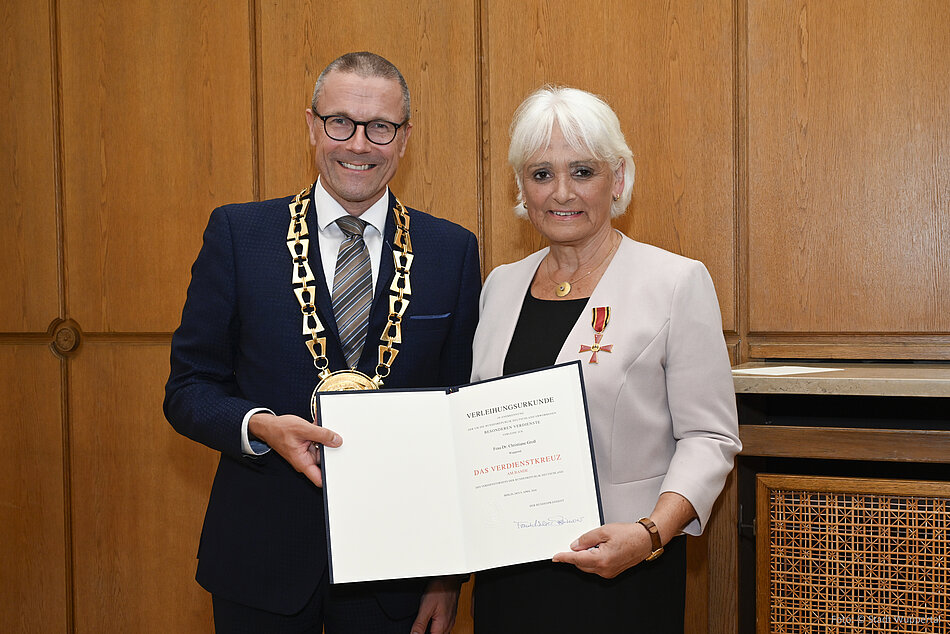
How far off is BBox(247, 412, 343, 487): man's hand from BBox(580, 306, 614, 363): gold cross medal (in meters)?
0.55

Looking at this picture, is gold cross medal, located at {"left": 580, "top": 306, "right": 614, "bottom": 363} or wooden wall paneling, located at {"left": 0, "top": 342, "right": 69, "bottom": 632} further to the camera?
wooden wall paneling, located at {"left": 0, "top": 342, "right": 69, "bottom": 632}

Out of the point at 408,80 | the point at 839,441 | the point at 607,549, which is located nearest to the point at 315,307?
the point at 607,549

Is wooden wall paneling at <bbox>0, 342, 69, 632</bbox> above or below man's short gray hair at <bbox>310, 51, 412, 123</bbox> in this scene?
below

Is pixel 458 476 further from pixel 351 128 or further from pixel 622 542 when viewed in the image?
pixel 351 128

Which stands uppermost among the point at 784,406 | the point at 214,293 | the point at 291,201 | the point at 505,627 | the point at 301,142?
the point at 301,142

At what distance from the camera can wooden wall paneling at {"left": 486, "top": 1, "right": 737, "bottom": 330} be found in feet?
8.61

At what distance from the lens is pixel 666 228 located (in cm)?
270

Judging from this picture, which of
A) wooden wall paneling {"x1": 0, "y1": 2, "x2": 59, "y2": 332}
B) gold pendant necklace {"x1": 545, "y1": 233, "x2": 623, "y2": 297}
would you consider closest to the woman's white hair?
gold pendant necklace {"x1": 545, "y1": 233, "x2": 623, "y2": 297}

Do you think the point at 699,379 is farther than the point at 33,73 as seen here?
No

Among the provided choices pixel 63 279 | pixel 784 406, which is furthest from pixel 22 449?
pixel 784 406

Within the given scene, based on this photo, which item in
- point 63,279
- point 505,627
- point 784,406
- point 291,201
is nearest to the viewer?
point 505,627

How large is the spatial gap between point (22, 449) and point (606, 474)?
9.29ft

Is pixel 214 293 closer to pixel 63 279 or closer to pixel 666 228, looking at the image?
pixel 666 228

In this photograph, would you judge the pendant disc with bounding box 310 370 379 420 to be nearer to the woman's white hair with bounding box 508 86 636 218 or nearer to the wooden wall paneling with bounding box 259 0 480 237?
the woman's white hair with bounding box 508 86 636 218
